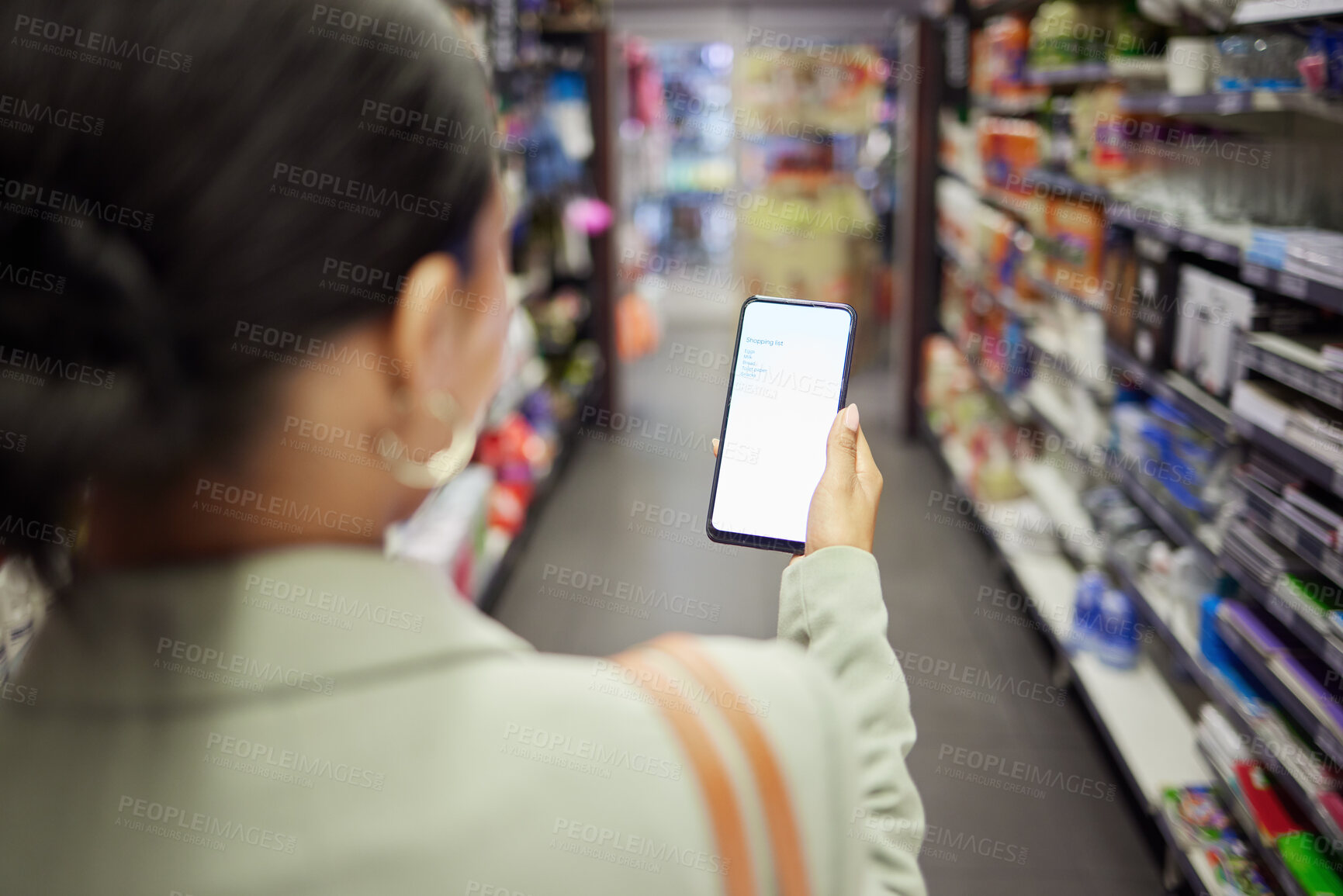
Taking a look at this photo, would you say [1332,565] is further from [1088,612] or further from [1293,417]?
[1088,612]

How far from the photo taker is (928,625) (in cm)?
375

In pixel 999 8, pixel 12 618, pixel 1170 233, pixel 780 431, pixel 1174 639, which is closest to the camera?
pixel 780 431

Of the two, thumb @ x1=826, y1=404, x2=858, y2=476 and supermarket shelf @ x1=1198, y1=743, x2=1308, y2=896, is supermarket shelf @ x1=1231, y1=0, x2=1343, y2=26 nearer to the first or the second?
thumb @ x1=826, y1=404, x2=858, y2=476

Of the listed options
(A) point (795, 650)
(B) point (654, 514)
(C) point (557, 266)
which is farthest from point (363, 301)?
(C) point (557, 266)

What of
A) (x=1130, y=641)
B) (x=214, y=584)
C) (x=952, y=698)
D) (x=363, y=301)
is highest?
(x=363, y=301)

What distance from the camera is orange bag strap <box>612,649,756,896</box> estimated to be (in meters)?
0.54

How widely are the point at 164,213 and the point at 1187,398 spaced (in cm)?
245

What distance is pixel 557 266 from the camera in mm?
5605

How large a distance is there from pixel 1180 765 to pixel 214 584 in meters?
2.73

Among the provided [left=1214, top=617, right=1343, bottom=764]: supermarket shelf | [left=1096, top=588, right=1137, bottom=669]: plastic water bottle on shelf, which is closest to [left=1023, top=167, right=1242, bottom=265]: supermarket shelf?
[left=1214, top=617, right=1343, bottom=764]: supermarket shelf

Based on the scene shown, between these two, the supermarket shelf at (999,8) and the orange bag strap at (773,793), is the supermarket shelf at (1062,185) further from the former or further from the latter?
the orange bag strap at (773,793)

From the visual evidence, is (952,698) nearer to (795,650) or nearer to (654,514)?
(654,514)

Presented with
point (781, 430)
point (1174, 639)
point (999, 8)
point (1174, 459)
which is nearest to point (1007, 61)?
point (999, 8)

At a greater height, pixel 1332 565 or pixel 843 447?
pixel 843 447
